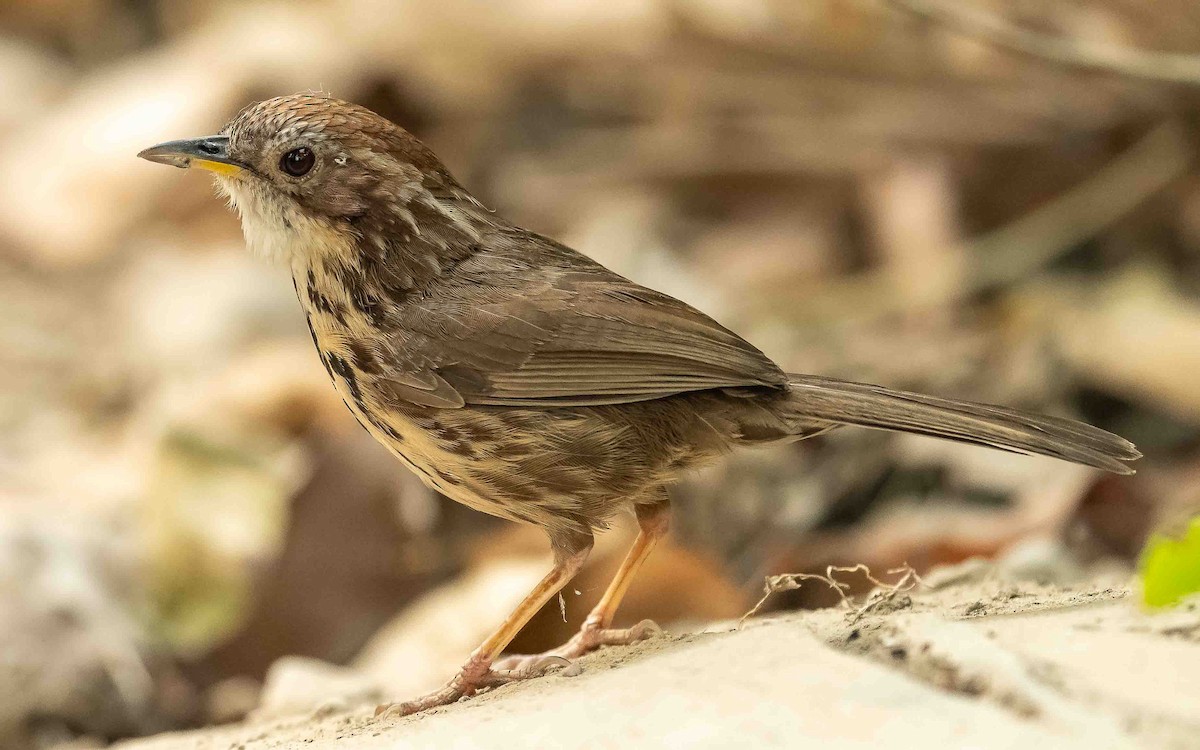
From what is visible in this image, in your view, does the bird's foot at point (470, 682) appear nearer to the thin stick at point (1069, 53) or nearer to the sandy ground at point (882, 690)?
the sandy ground at point (882, 690)

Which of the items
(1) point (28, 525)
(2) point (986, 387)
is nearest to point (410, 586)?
(1) point (28, 525)

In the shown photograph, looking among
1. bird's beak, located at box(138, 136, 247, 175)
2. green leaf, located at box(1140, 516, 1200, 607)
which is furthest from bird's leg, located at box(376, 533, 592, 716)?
green leaf, located at box(1140, 516, 1200, 607)

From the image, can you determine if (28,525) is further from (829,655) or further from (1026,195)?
(1026,195)

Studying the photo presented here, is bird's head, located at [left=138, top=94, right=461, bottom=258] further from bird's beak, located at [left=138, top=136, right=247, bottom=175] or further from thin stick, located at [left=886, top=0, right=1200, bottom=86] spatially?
thin stick, located at [left=886, top=0, right=1200, bottom=86]

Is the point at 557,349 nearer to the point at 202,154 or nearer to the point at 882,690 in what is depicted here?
the point at 202,154

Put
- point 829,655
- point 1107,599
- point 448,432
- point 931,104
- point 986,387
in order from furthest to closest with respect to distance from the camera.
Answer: point 931,104, point 986,387, point 448,432, point 1107,599, point 829,655

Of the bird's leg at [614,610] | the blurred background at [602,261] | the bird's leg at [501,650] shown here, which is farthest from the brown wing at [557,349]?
the blurred background at [602,261]
